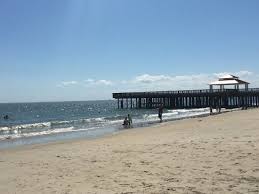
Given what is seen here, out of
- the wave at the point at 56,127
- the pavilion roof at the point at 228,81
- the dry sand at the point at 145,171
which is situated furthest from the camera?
the pavilion roof at the point at 228,81

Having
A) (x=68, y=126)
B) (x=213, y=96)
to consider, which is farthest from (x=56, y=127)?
(x=213, y=96)

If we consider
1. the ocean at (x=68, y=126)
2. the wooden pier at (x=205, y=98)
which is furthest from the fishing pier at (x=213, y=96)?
the ocean at (x=68, y=126)

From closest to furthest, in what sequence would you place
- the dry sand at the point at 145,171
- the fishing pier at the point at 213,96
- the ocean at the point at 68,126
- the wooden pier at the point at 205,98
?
the dry sand at the point at 145,171 → the ocean at the point at 68,126 → the fishing pier at the point at 213,96 → the wooden pier at the point at 205,98

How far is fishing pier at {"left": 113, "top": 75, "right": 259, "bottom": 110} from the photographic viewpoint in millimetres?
54594

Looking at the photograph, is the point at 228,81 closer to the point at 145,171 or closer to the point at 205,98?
the point at 205,98

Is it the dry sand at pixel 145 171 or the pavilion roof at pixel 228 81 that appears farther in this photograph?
the pavilion roof at pixel 228 81

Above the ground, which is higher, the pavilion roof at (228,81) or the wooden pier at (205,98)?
the pavilion roof at (228,81)

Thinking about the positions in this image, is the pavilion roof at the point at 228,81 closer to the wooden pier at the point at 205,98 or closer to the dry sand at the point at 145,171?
the wooden pier at the point at 205,98

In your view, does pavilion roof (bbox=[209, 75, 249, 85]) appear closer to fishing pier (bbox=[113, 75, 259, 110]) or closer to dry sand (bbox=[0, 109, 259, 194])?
fishing pier (bbox=[113, 75, 259, 110])

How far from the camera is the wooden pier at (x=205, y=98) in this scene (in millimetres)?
57062

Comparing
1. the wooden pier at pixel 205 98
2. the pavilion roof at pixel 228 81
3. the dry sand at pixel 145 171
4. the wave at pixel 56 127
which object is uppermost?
the pavilion roof at pixel 228 81

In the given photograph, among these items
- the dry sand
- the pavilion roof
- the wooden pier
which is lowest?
the dry sand

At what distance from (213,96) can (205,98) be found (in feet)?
19.0

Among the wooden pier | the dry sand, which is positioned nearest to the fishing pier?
the wooden pier
